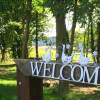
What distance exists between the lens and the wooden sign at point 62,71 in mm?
5773

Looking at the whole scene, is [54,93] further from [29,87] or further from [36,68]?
[36,68]

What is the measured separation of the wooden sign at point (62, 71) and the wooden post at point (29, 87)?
0.21m

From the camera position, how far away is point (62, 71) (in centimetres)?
624

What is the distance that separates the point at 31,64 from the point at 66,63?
2.78ft

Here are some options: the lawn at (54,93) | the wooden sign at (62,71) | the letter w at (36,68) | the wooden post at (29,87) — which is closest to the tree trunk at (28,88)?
the wooden post at (29,87)

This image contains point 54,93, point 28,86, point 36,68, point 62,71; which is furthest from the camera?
point 54,93

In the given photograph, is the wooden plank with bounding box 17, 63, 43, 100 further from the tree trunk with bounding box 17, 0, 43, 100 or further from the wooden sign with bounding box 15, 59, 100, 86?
the wooden sign with bounding box 15, 59, 100, 86

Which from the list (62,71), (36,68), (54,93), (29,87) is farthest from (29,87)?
(54,93)

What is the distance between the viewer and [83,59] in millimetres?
5961

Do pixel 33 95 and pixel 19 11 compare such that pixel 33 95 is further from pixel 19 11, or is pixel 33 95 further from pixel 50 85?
pixel 19 11

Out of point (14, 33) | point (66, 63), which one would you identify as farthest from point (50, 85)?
point (14, 33)

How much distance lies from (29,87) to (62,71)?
118cm

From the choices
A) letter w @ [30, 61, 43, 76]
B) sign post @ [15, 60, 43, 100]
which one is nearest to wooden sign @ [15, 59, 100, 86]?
letter w @ [30, 61, 43, 76]

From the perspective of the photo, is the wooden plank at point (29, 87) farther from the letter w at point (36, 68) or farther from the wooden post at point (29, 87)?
the letter w at point (36, 68)
